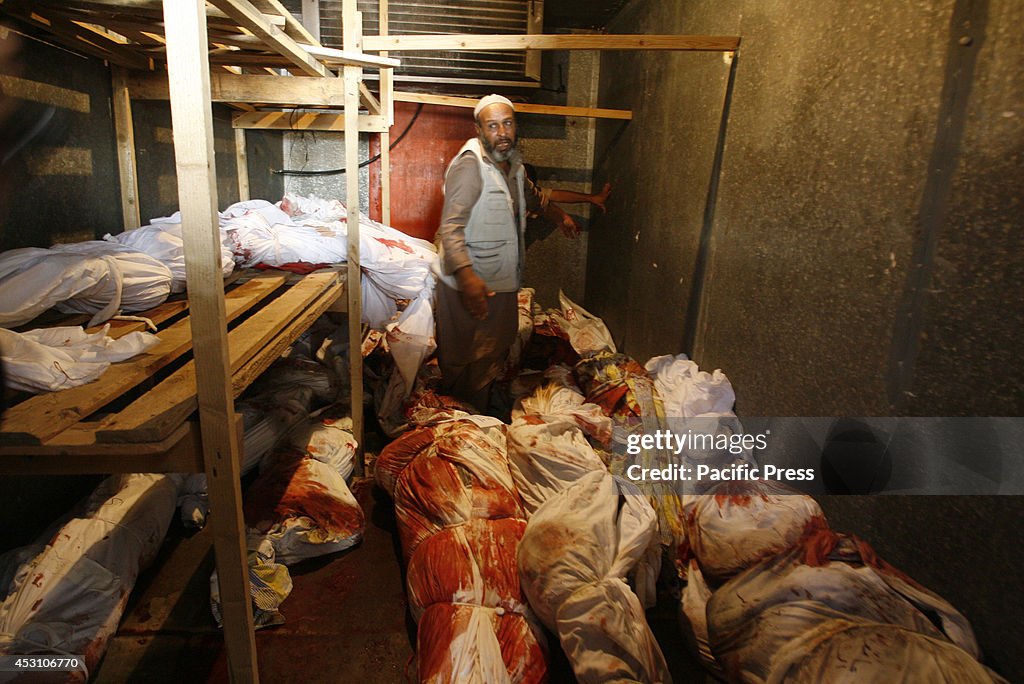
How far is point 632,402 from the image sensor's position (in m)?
3.13

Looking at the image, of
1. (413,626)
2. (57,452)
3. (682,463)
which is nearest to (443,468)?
(413,626)

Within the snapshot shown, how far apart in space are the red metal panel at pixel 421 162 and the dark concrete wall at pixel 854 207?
2959mm

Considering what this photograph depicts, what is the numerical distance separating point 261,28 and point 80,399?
4.05ft

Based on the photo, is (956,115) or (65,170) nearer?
(956,115)

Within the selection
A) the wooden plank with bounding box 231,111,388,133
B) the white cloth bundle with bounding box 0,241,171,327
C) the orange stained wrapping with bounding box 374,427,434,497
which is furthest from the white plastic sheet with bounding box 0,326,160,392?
the wooden plank with bounding box 231,111,388,133

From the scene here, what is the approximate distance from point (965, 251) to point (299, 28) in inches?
100

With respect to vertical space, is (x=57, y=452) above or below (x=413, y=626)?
above

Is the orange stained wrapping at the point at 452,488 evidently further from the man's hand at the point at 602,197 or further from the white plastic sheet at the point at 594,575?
the man's hand at the point at 602,197

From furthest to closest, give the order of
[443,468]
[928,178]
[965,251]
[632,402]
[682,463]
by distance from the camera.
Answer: [632,402]
[682,463]
[443,468]
[928,178]
[965,251]

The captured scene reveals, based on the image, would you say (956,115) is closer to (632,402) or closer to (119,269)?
(632,402)

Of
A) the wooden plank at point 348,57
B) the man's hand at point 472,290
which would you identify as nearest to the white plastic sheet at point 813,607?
the man's hand at point 472,290

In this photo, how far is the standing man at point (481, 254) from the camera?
3.30 metres

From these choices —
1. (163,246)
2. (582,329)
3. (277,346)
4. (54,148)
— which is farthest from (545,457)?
(54,148)

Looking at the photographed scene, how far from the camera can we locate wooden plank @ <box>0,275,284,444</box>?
133 centimetres
